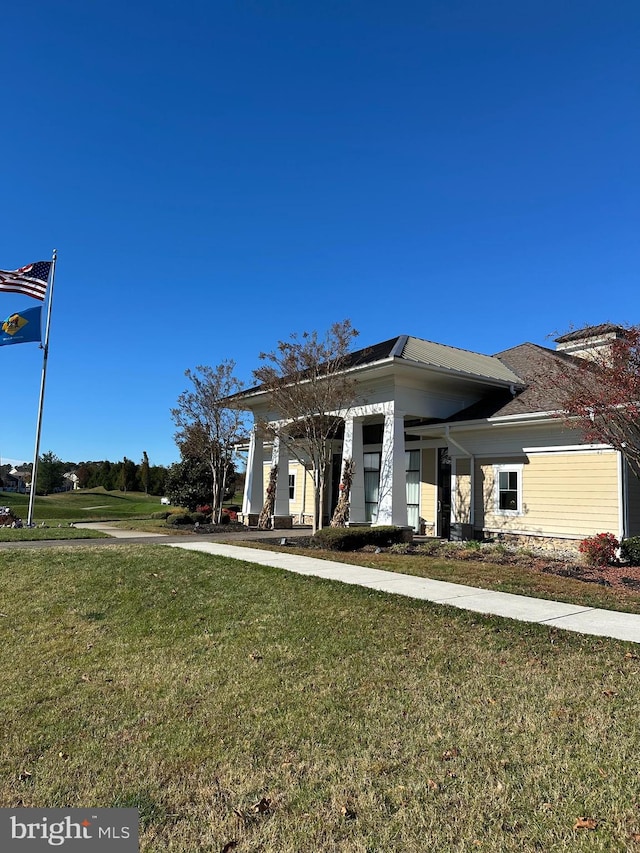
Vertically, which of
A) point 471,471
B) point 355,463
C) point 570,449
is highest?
point 570,449

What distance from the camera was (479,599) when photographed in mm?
7301

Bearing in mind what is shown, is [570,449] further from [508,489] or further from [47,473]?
[47,473]

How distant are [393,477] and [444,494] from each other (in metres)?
2.40

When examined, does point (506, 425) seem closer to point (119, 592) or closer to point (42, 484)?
point (119, 592)

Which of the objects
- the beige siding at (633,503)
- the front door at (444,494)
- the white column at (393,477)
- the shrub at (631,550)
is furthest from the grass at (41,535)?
the beige siding at (633,503)

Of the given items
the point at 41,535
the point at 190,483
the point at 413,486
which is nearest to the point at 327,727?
the point at 41,535

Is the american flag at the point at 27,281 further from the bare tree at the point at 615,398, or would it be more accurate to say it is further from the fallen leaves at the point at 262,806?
the fallen leaves at the point at 262,806

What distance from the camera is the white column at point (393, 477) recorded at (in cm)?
1547

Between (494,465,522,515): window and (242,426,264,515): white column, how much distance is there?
9.71m

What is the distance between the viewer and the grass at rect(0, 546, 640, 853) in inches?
112

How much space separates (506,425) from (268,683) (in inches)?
446

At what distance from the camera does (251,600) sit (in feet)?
23.6

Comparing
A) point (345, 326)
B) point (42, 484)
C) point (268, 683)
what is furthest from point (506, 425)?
point (42, 484)

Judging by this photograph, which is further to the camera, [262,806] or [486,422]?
[486,422]
